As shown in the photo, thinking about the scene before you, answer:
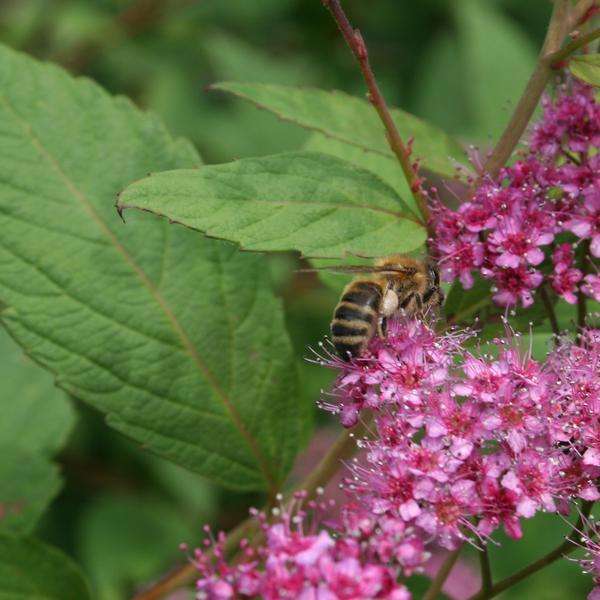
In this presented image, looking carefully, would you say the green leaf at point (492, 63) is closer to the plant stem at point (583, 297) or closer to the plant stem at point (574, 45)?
the plant stem at point (583, 297)

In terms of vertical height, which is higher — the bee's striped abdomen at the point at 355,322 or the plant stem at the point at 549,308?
the plant stem at the point at 549,308

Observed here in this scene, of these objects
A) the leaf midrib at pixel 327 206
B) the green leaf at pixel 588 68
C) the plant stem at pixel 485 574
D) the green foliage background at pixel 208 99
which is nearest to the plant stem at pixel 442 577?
the plant stem at pixel 485 574

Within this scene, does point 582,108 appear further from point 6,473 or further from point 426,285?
point 6,473

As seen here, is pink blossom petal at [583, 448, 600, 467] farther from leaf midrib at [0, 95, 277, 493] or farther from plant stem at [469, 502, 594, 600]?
leaf midrib at [0, 95, 277, 493]

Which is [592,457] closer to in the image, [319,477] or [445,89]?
[319,477]

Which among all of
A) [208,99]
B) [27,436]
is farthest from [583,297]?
[208,99]

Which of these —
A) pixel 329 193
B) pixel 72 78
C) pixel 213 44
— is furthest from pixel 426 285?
pixel 213 44
